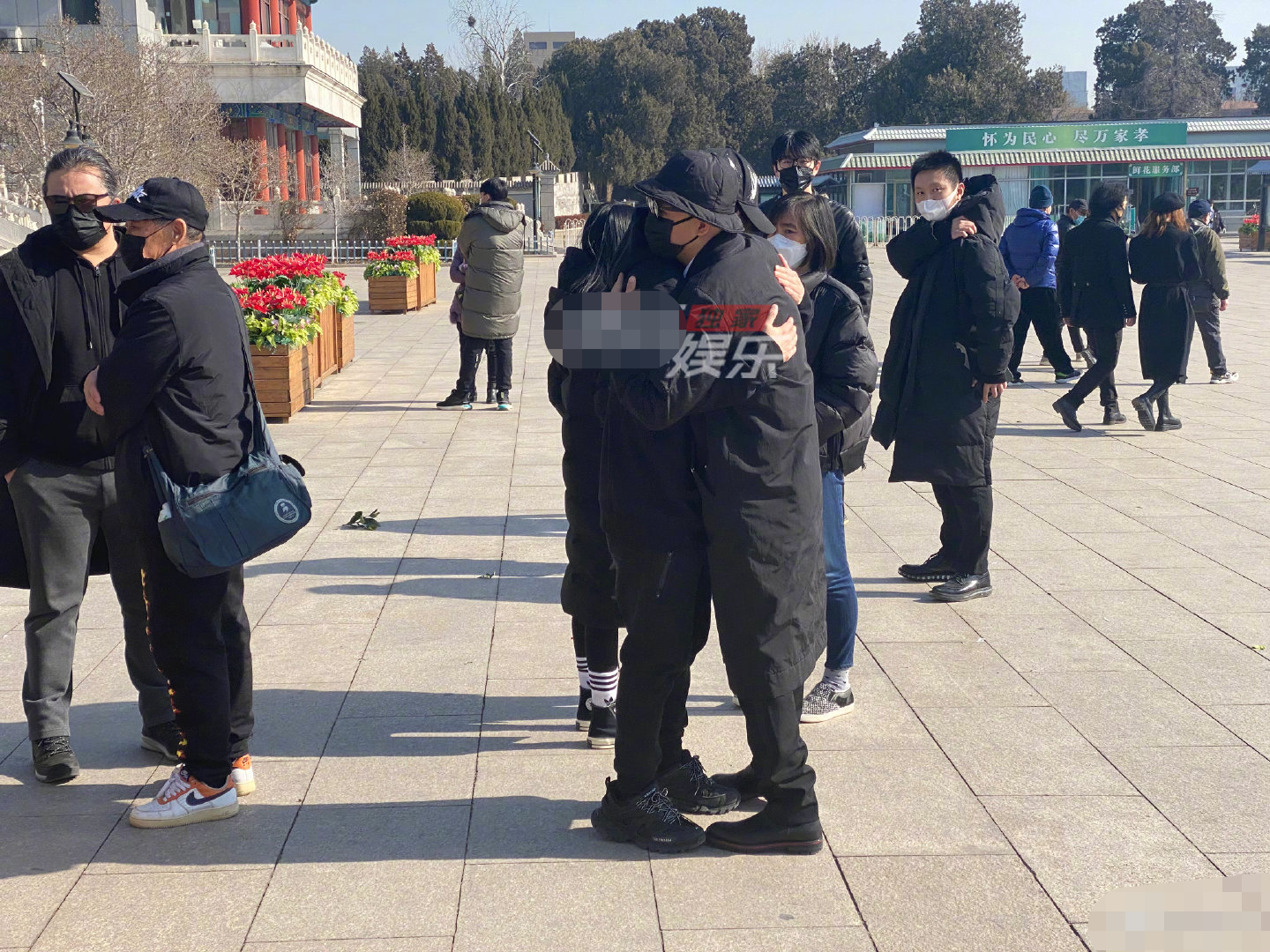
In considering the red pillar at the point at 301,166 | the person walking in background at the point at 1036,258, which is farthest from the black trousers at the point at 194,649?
the red pillar at the point at 301,166

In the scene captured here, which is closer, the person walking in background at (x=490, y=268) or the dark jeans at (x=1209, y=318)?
the person walking in background at (x=490, y=268)

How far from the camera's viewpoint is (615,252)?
378 cm

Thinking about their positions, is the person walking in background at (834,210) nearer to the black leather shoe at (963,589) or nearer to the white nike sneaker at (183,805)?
the black leather shoe at (963,589)

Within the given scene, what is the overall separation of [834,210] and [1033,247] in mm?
8100

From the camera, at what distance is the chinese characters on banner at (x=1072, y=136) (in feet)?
171

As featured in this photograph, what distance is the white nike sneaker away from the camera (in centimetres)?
360

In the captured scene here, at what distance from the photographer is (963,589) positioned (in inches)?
226

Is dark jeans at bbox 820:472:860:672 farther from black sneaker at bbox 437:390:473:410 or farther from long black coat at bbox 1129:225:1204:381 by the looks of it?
black sneaker at bbox 437:390:473:410

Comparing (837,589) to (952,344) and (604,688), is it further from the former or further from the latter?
(952,344)

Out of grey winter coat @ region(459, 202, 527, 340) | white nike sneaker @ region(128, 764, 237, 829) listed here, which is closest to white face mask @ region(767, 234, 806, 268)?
white nike sneaker @ region(128, 764, 237, 829)

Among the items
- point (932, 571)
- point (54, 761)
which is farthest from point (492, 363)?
point (54, 761)

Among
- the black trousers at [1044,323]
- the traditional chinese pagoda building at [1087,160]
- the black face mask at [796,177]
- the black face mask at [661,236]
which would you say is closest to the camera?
the black face mask at [661,236]

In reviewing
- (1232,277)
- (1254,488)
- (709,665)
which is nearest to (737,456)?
(709,665)

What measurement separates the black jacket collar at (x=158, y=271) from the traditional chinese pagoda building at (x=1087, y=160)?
50616 mm
